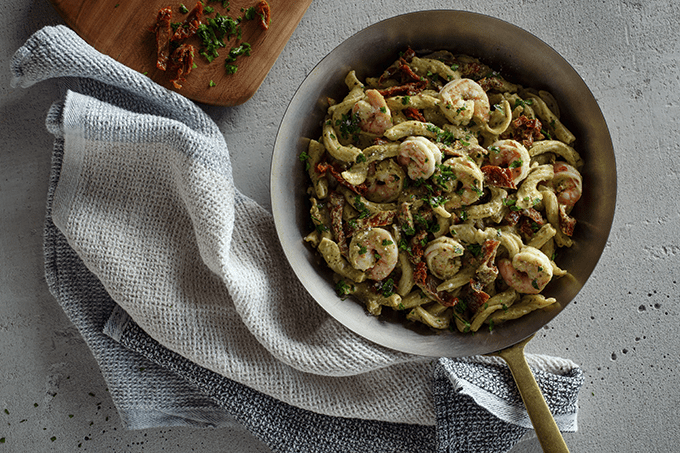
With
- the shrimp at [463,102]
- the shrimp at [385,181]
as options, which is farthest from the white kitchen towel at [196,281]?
the shrimp at [463,102]

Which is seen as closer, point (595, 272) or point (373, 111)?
point (373, 111)

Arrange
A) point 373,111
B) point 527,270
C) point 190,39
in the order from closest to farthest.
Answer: point 527,270, point 373,111, point 190,39

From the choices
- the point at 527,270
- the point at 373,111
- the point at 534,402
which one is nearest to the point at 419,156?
the point at 373,111

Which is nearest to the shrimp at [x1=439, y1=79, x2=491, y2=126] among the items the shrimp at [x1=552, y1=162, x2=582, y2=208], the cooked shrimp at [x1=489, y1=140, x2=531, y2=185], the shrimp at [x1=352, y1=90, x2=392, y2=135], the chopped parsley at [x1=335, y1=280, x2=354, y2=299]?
the cooked shrimp at [x1=489, y1=140, x2=531, y2=185]

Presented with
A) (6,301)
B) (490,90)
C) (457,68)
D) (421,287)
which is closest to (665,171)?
(490,90)

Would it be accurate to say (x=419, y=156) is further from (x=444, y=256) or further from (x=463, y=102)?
(x=444, y=256)

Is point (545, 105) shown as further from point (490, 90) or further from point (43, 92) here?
point (43, 92)
